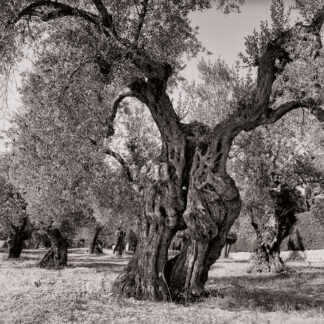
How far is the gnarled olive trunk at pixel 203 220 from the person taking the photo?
12113 millimetres

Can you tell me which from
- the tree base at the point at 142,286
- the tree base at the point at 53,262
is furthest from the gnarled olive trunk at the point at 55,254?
the tree base at the point at 142,286

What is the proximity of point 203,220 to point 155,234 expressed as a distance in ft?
5.32

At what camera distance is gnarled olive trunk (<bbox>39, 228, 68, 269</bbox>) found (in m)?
28.9

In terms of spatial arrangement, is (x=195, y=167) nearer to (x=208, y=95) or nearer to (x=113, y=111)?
(x=113, y=111)

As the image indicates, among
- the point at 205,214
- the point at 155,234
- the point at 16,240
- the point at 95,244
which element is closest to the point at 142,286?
the point at 155,234

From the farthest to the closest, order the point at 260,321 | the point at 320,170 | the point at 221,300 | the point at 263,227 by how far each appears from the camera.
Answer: the point at 263,227 → the point at 320,170 → the point at 221,300 → the point at 260,321

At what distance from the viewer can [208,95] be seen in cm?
2588

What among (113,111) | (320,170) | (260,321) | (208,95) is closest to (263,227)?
(320,170)

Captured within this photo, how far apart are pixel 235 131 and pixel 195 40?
410cm

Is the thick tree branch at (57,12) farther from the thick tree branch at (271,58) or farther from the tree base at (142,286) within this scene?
the tree base at (142,286)

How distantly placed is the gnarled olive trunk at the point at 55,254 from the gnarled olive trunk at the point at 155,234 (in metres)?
17.3

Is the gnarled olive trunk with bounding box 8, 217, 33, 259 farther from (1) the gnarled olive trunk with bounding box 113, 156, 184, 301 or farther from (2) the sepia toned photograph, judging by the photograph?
(1) the gnarled olive trunk with bounding box 113, 156, 184, 301

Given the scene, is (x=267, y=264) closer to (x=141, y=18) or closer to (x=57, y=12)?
(x=141, y=18)

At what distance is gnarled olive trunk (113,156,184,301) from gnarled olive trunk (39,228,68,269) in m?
17.3
